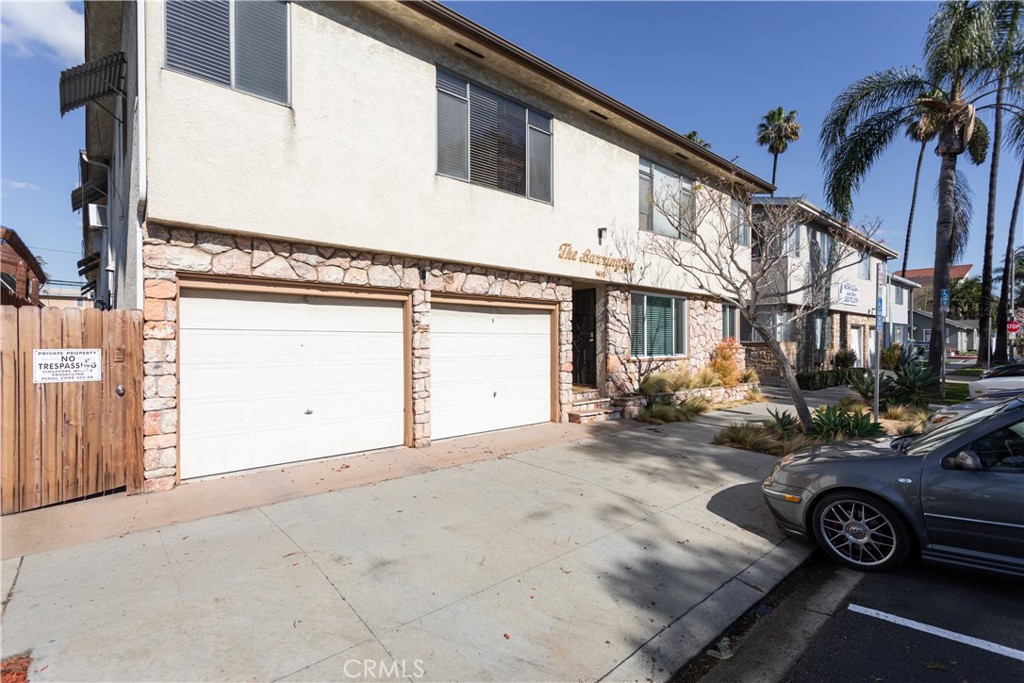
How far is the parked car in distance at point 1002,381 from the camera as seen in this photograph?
1105cm

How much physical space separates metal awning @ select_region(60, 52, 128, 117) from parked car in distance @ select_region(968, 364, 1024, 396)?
697 inches

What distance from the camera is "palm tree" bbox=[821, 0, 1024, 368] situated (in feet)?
42.3

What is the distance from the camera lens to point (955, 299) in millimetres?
51656

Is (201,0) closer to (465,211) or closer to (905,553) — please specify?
(465,211)

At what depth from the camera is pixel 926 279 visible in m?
66.2

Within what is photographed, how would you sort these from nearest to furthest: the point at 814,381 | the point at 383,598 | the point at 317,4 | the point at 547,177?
1. the point at 383,598
2. the point at 317,4
3. the point at 547,177
4. the point at 814,381

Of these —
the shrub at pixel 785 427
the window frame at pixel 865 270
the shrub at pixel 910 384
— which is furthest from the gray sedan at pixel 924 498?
the window frame at pixel 865 270

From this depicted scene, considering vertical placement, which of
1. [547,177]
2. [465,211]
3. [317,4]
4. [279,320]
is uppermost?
[317,4]

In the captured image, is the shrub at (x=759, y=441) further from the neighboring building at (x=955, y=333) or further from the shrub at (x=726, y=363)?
the neighboring building at (x=955, y=333)

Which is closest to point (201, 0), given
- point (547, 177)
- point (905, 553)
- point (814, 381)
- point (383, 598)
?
point (547, 177)

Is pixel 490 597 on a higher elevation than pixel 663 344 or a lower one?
lower

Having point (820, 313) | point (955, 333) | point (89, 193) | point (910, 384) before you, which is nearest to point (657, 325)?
point (910, 384)

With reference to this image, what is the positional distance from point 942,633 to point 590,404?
7.59 metres

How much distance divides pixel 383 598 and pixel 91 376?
424cm
